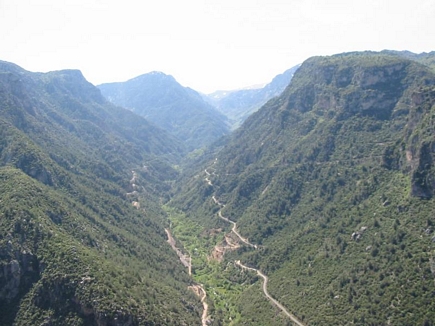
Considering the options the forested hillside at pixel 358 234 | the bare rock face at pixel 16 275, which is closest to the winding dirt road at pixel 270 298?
the forested hillside at pixel 358 234

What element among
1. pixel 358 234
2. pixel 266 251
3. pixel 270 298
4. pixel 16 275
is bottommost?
pixel 270 298

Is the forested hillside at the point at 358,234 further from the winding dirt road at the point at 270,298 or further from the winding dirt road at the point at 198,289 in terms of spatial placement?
the winding dirt road at the point at 198,289

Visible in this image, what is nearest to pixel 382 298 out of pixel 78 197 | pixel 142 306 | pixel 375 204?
pixel 375 204

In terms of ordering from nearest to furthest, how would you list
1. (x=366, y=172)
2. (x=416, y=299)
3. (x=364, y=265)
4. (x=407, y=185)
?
(x=416, y=299) < (x=364, y=265) < (x=407, y=185) < (x=366, y=172)

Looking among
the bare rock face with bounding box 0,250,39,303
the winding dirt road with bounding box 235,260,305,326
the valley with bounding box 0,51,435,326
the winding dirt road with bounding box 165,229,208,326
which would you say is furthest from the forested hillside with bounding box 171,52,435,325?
the bare rock face with bounding box 0,250,39,303

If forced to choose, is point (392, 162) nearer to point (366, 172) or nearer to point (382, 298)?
point (366, 172)

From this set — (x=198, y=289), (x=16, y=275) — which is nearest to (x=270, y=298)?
(x=198, y=289)

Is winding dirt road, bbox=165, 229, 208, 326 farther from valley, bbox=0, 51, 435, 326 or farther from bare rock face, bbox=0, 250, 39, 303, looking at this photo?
bare rock face, bbox=0, 250, 39, 303

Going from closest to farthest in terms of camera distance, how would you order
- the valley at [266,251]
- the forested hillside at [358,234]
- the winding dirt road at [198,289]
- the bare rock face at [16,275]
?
the valley at [266,251] → the forested hillside at [358,234] → the bare rock face at [16,275] → the winding dirt road at [198,289]

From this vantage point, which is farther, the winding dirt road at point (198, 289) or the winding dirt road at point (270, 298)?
the winding dirt road at point (198, 289)

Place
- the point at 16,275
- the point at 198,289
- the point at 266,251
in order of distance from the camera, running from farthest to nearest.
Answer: the point at 266,251 → the point at 198,289 → the point at 16,275

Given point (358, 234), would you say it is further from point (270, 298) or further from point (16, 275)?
point (16, 275)
